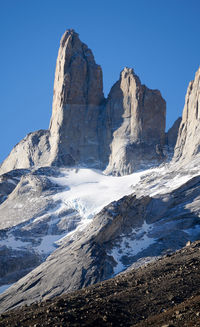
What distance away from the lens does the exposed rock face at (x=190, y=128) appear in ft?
372

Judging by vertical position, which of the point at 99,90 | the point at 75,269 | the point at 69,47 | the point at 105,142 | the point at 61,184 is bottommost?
the point at 75,269

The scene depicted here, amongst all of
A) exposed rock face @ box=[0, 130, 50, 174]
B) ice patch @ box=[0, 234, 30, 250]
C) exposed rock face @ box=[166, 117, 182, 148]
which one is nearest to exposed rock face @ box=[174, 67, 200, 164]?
exposed rock face @ box=[166, 117, 182, 148]

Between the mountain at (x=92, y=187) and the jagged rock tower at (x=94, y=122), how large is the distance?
0.68 ft

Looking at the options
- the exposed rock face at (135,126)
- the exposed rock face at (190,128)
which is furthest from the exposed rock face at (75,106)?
the exposed rock face at (190,128)

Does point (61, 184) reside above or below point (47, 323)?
above

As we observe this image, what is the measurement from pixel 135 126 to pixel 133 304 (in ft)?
286

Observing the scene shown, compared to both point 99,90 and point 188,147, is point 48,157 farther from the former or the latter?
point 188,147

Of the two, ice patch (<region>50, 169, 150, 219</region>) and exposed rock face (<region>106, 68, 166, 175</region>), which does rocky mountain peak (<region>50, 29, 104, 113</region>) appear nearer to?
exposed rock face (<region>106, 68, 166, 175</region>)


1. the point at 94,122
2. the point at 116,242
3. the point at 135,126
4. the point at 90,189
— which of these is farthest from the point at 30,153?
the point at 116,242

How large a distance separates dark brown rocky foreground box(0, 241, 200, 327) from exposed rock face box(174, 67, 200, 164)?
5808 cm

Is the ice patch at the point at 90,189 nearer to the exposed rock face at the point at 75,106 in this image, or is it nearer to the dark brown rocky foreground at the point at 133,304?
the exposed rock face at the point at 75,106

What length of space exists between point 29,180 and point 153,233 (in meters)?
38.7

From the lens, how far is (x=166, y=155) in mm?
127750

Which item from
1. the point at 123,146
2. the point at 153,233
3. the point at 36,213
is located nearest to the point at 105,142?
the point at 123,146
